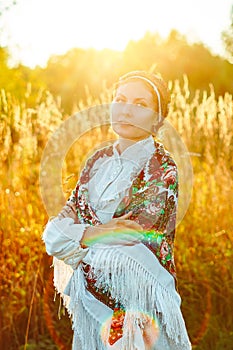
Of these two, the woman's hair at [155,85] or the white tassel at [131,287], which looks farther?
the woman's hair at [155,85]

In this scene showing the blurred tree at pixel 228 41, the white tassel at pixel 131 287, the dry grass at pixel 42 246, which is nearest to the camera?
the white tassel at pixel 131 287

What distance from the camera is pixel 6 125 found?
4539 mm

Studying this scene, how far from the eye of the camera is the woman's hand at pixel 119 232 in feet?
7.38

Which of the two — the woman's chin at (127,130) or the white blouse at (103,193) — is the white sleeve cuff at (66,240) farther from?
the woman's chin at (127,130)

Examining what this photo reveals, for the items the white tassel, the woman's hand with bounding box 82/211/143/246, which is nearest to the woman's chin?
the woman's hand with bounding box 82/211/143/246

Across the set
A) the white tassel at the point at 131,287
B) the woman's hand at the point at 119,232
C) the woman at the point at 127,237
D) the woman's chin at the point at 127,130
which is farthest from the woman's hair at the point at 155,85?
the white tassel at the point at 131,287

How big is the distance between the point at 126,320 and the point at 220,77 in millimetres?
15115

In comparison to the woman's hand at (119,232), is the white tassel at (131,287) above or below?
below

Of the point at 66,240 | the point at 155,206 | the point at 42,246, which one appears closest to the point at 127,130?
the point at 155,206

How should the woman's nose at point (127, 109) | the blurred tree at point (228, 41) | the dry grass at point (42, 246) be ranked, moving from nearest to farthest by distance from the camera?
the woman's nose at point (127, 109) < the dry grass at point (42, 246) < the blurred tree at point (228, 41)

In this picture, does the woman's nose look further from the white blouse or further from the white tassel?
the white tassel

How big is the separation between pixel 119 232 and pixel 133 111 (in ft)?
1.41

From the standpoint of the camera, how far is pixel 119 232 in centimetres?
225

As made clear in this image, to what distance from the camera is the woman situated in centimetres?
225
